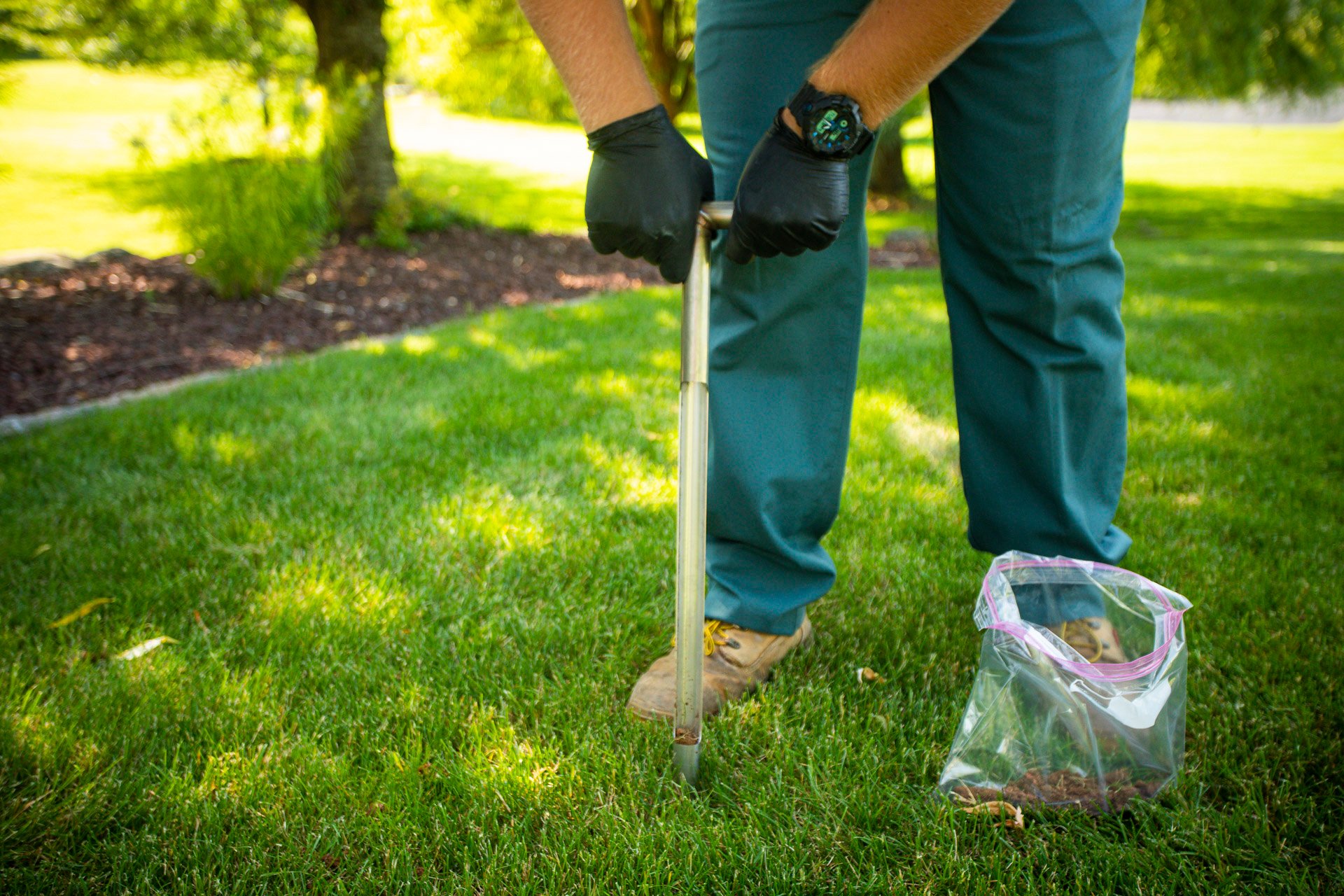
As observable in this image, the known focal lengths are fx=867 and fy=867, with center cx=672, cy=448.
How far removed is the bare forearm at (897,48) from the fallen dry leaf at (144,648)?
5.72 feet

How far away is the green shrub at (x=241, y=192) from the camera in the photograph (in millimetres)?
4785

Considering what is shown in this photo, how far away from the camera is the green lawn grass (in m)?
1.33

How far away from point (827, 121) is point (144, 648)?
68.7 inches

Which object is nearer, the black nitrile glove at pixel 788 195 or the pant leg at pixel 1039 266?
the black nitrile glove at pixel 788 195

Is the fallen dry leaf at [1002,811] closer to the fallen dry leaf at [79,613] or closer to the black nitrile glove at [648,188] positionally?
the black nitrile glove at [648,188]

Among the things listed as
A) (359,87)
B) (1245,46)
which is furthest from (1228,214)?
(359,87)

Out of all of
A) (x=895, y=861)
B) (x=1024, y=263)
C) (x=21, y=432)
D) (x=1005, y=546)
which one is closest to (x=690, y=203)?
(x=1024, y=263)

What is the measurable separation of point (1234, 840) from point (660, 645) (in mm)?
1069

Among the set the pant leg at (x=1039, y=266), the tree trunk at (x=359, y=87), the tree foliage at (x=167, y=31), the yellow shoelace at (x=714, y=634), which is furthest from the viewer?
the tree trunk at (x=359, y=87)

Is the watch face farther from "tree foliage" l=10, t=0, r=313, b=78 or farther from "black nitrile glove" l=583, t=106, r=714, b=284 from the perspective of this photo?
"tree foliage" l=10, t=0, r=313, b=78

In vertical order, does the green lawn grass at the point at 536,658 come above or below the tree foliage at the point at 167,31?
below

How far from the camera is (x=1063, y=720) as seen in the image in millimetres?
1376

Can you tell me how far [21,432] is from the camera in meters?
3.20

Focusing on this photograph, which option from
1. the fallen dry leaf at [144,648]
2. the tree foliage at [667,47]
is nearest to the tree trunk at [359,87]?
the tree foliage at [667,47]
